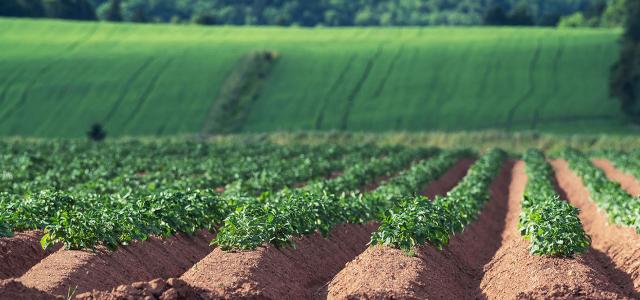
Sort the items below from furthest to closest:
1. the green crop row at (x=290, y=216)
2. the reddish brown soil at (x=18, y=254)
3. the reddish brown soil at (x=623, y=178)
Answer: the reddish brown soil at (x=623, y=178) → the green crop row at (x=290, y=216) → the reddish brown soil at (x=18, y=254)

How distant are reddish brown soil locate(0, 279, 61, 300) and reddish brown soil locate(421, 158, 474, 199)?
1816cm

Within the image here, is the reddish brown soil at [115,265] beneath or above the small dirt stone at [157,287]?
beneath

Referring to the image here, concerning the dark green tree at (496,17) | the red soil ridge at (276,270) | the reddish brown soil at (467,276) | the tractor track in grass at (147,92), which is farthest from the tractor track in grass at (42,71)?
the reddish brown soil at (467,276)

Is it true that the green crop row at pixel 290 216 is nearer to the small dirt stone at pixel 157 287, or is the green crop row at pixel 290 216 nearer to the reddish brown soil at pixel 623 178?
the small dirt stone at pixel 157 287

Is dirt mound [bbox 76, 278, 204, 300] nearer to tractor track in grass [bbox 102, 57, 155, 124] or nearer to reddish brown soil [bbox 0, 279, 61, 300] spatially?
reddish brown soil [bbox 0, 279, 61, 300]

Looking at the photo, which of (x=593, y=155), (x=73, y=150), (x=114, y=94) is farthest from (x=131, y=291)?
(x=114, y=94)

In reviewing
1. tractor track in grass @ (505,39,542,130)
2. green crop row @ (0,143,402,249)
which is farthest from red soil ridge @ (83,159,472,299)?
tractor track in grass @ (505,39,542,130)

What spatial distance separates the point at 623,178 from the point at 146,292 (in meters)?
26.8

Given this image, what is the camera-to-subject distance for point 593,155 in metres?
50.2

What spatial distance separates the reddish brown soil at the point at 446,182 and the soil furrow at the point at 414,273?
1042 cm

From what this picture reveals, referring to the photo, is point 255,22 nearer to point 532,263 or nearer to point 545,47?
point 545,47

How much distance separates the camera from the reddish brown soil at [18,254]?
49.7 ft

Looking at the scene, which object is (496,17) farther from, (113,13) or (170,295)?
(170,295)

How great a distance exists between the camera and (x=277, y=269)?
587 inches
